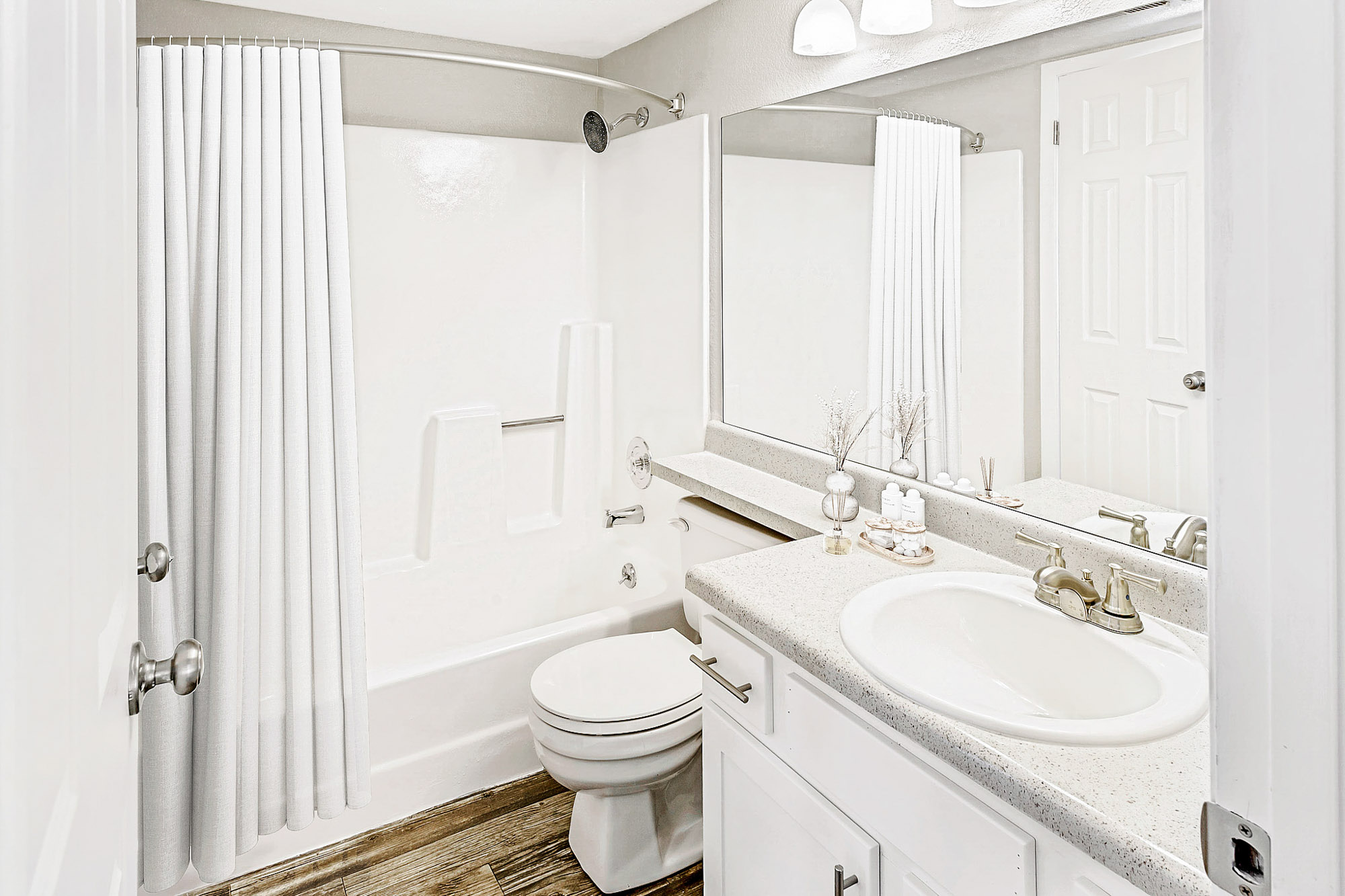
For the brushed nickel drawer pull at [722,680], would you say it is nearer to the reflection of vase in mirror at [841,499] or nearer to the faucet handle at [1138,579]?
the reflection of vase in mirror at [841,499]

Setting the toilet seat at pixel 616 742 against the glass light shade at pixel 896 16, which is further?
the toilet seat at pixel 616 742

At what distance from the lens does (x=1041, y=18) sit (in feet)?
4.36

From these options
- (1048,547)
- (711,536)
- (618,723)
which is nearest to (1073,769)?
(1048,547)

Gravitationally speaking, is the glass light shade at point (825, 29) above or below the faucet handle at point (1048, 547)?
above

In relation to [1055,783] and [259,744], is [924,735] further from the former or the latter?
[259,744]

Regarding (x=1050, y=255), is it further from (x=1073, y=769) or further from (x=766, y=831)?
(x=766, y=831)

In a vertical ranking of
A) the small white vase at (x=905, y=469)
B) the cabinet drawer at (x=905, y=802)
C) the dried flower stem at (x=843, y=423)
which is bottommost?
the cabinet drawer at (x=905, y=802)

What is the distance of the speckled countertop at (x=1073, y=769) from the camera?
703 mm

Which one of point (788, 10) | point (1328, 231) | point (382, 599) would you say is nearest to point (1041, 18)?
point (788, 10)

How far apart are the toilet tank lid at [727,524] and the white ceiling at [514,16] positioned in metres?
1.39

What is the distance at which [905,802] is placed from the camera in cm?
97

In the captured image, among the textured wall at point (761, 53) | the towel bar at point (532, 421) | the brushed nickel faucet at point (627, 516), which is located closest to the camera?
the textured wall at point (761, 53)

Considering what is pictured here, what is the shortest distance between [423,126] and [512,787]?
207 cm

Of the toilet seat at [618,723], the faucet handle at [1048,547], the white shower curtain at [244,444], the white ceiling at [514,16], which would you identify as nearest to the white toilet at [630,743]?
the toilet seat at [618,723]
